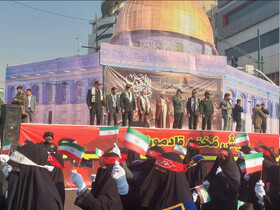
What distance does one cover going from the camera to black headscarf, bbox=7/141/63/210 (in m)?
4.10

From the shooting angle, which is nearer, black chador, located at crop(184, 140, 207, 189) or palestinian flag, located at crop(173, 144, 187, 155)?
black chador, located at crop(184, 140, 207, 189)

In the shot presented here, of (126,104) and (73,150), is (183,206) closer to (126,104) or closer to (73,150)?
(73,150)

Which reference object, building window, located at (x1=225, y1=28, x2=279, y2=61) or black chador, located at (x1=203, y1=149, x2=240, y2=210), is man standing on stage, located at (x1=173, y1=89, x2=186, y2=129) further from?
building window, located at (x1=225, y1=28, x2=279, y2=61)

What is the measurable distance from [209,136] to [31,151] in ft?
24.4

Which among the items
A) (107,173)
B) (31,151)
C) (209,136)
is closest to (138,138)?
(107,173)

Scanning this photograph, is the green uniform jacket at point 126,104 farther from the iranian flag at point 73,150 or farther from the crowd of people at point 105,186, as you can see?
the crowd of people at point 105,186

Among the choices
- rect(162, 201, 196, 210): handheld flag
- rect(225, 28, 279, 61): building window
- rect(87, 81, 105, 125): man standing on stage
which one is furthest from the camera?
rect(225, 28, 279, 61): building window

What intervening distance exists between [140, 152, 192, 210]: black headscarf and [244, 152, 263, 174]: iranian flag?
180 centimetres

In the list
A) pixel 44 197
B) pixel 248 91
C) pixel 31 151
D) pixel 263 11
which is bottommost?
pixel 44 197

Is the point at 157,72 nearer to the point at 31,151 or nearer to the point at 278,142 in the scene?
the point at 278,142

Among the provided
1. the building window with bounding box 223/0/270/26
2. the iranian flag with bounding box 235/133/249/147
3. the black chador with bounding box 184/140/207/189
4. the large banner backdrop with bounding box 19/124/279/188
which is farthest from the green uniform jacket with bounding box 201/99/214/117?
the building window with bounding box 223/0/270/26

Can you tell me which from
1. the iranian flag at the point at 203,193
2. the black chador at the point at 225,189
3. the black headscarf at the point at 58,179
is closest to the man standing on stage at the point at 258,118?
the iranian flag at the point at 203,193

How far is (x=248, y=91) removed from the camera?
21375mm

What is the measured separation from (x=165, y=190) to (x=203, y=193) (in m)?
2.72
